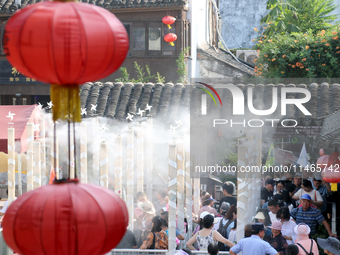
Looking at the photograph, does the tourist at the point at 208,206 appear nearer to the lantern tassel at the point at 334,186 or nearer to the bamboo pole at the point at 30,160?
the lantern tassel at the point at 334,186

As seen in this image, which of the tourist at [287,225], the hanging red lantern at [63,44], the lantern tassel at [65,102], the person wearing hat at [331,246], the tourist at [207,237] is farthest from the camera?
the tourist at [287,225]

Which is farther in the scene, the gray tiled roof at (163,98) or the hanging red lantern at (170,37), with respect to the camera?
the hanging red lantern at (170,37)

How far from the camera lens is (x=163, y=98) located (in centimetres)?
1105

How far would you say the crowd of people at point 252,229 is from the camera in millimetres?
5758

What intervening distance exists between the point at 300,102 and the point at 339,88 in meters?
1.02

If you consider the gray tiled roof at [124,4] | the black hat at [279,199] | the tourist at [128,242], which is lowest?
the tourist at [128,242]

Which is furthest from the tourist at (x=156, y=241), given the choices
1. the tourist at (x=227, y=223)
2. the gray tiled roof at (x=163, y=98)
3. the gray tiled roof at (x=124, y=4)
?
the gray tiled roof at (x=124, y=4)

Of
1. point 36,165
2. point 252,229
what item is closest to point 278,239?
point 252,229

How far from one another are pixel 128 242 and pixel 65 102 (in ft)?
11.8

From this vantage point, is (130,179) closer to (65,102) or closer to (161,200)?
(161,200)

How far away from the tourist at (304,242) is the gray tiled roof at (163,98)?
11.9ft

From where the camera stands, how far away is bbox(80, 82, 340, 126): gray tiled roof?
30.4ft

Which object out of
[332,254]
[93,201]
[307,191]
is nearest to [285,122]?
[307,191]

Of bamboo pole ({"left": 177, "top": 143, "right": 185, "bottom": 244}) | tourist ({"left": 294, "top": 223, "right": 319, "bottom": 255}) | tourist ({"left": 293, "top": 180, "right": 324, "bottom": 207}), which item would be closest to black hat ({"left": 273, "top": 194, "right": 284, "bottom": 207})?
tourist ({"left": 293, "top": 180, "right": 324, "bottom": 207})
